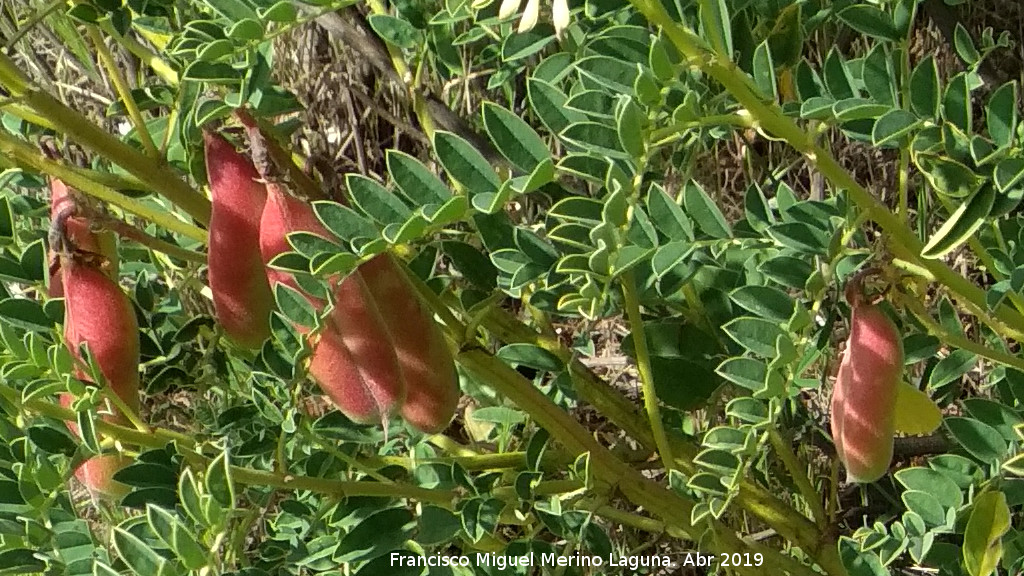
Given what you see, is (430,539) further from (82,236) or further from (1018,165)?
(1018,165)

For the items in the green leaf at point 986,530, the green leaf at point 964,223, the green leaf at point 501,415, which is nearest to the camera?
the green leaf at point 964,223

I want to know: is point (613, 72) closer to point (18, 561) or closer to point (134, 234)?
point (134, 234)

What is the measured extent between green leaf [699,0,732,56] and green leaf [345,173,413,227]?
20 cm

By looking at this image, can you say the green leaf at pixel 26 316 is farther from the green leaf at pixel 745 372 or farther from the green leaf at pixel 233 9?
the green leaf at pixel 745 372

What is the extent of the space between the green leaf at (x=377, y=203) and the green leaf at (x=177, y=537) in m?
0.21

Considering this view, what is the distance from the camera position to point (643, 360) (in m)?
0.78

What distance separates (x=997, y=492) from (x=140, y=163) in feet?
1.96

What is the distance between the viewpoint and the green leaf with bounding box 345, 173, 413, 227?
639 millimetres

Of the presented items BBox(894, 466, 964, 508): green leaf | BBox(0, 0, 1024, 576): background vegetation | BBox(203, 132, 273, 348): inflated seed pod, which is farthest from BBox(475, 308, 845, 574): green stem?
BBox(203, 132, 273, 348): inflated seed pod

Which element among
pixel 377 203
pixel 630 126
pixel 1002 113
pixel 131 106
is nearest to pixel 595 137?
pixel 630 126

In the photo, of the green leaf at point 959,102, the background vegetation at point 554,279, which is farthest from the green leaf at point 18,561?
the green leaf at point 959,102

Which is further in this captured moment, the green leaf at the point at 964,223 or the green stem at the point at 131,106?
the green stem at the point at 131,106

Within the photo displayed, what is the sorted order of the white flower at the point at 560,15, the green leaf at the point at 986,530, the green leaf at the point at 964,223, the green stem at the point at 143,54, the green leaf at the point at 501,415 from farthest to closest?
the green leaf at the point at 501,415 < the green stem at the point at 143,54 < the green leaf at the point at 986,530 < the green leaf at the point at 964,223 < the white flower at the point at 560,15

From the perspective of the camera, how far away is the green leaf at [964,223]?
0.60 meters
